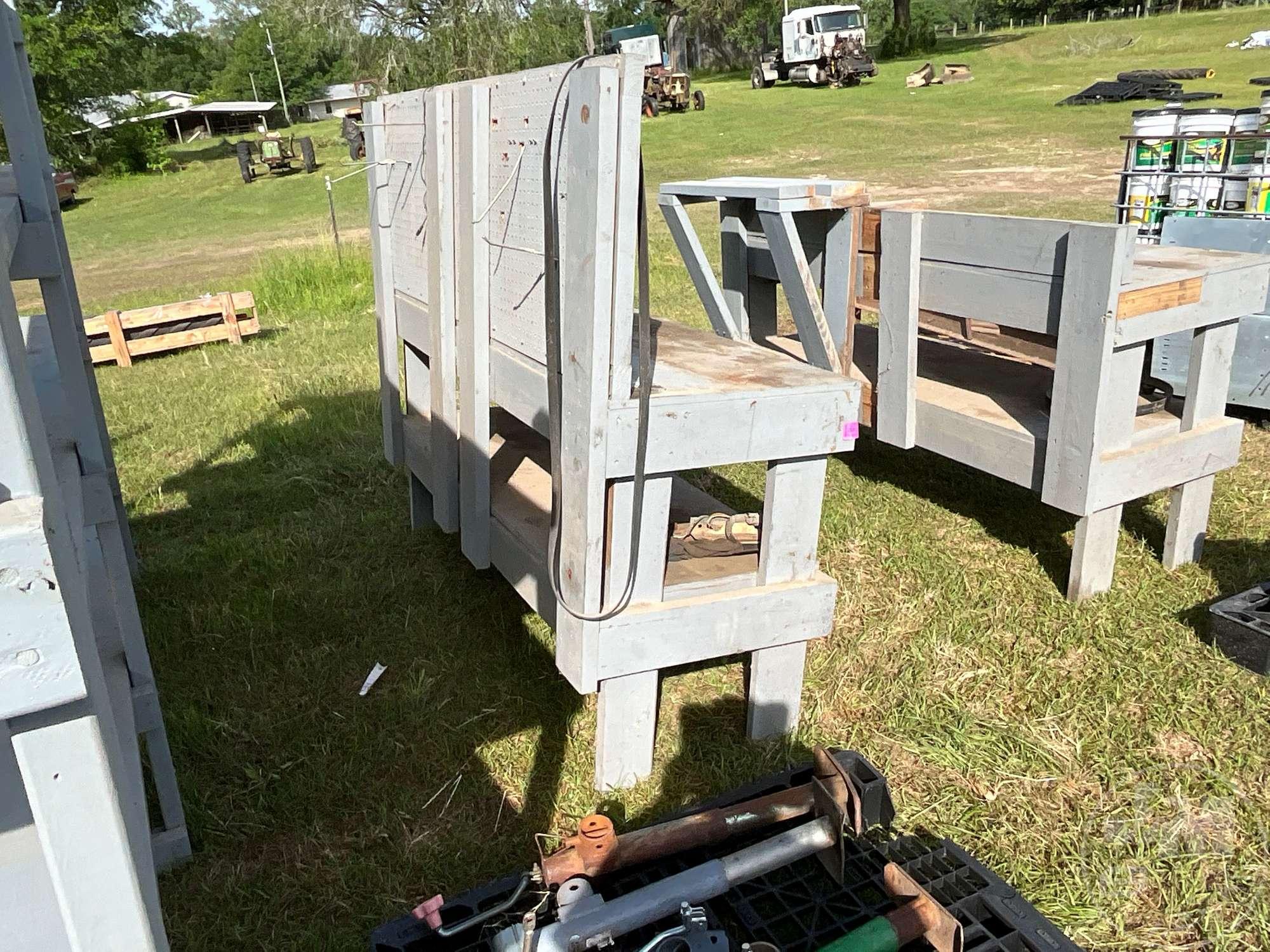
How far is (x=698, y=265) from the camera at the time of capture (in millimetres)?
4762

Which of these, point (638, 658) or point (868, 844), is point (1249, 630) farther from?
point (638, 658)

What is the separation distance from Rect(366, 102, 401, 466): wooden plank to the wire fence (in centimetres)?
5148

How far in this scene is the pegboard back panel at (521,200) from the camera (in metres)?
2.53

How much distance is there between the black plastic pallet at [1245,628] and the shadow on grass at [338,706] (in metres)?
2.22

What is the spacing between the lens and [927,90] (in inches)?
1324

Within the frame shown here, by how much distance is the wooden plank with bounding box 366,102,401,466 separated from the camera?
411cm

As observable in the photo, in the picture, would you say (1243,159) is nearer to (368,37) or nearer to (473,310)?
(473,310)

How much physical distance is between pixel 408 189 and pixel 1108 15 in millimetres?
65607

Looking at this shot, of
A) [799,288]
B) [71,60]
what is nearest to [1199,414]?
[799,288]

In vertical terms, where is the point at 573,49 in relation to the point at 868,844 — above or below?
above

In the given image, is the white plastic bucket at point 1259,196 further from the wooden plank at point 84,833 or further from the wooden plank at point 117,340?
the wooden plank at point 117,340

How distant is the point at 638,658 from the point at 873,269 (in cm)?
219

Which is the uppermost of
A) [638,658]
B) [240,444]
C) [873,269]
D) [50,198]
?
[50,198]

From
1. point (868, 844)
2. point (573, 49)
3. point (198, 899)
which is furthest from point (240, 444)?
point (573, 49)
